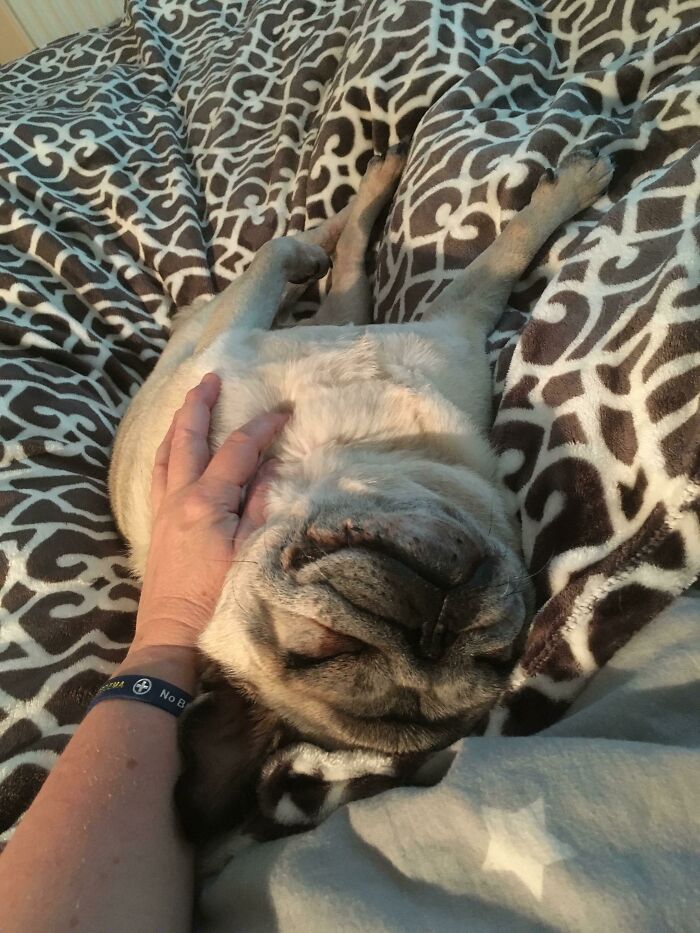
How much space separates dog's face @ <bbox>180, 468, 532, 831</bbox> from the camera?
4.90ft

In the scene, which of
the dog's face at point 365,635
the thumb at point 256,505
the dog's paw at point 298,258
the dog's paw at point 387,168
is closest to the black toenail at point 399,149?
the dog's paw at point 387,168

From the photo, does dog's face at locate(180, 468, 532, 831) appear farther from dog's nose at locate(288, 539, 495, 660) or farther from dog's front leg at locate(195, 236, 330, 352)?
dog's front leg at locate(195, 236, 330, 352)

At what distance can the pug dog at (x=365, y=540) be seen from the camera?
4.94 feet

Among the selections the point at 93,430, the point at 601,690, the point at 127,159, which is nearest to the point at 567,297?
the point at 601,690

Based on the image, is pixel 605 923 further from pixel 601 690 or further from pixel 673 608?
pixel 673 608

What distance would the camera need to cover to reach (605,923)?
891mm

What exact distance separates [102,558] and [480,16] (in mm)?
3241

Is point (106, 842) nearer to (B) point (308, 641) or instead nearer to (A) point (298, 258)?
(B) point (308, 641)

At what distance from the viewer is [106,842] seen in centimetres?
125

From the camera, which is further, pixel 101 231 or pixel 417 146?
pixel 101 231

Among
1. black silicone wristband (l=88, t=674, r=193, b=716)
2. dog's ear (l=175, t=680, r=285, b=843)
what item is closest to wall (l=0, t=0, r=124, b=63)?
black silicone wristband (l=88, t=674, r=193, b=716)

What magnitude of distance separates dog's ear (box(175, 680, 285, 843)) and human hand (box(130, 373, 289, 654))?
25cm

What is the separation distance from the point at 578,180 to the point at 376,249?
122cm

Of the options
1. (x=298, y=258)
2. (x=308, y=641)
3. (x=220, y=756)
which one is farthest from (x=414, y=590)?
(x=298, y=258)
